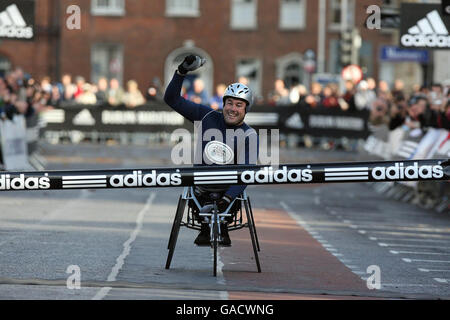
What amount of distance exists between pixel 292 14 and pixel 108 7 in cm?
893

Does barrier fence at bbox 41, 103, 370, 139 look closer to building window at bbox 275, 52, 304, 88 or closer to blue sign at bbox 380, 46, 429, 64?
blue sign at bbox 380, 46, 429, 64

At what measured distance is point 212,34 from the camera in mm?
61375

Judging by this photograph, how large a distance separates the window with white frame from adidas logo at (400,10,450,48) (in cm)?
4144

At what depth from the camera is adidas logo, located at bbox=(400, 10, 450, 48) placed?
20.0 meters

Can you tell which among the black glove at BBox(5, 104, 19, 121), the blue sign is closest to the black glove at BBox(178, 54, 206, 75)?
the black glove at BBox(5, 104, 19, 121)

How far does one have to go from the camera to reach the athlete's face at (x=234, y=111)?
11.8m

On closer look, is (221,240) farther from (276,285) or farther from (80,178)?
(80,178)

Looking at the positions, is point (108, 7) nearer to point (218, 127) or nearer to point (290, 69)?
point (290, 69)

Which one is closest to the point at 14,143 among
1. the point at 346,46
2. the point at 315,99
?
the point at 346,46

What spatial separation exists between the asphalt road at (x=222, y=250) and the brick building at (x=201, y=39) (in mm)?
37788

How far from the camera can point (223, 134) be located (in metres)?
11.9

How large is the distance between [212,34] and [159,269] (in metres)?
50.1

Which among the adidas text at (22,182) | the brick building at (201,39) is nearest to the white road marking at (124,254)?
the adidas text at (22,182)
